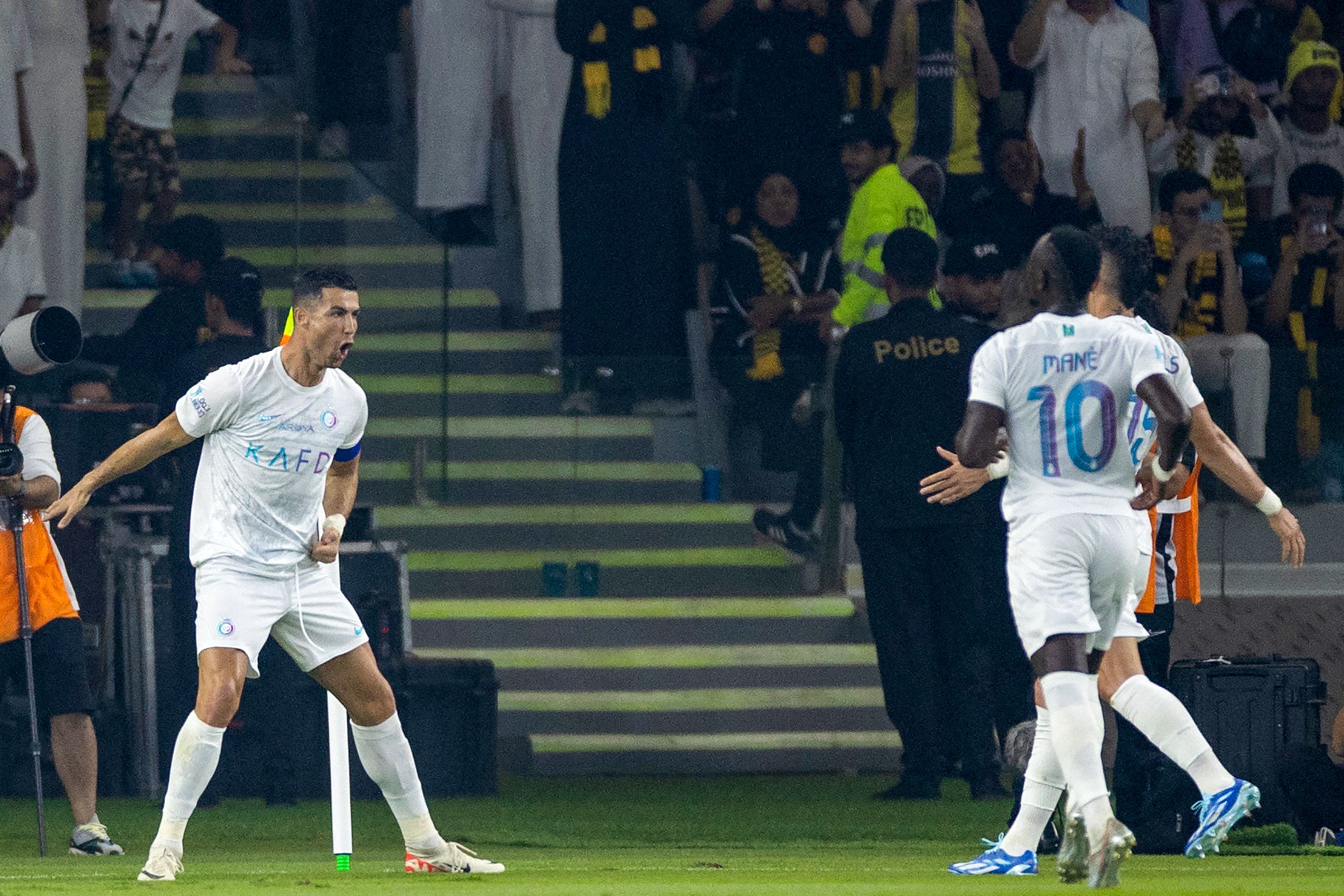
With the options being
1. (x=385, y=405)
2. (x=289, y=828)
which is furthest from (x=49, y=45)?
(x=289, y=828)

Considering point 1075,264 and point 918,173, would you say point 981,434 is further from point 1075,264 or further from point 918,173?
point 918,173

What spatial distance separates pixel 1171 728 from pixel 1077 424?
114cm

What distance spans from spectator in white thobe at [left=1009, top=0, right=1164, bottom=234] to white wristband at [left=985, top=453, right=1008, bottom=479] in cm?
765

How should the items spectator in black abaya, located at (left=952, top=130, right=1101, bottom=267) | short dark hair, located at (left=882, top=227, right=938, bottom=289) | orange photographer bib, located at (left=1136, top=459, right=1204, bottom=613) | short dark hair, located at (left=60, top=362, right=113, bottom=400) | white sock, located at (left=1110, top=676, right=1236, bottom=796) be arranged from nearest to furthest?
1. white sock, located at (left=1110, top=676, right=1236, bottom=796)
2. orange photographer bib, located at (left=1136, top=459, right=1204, bottom=613)
3. short dark hair, located at (left=882, top=227, right=938, bottom=289)
4. short dark hair, located at (left=60, top=362, right=113, bottom=400)
5. spectator in black abaya, located at (left=952, top=130, right=1101, bottom=267)

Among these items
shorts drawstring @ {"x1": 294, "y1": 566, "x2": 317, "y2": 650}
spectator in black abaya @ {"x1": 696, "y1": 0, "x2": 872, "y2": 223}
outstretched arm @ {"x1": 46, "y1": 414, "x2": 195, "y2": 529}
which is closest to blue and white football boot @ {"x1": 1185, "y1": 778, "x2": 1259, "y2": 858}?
shorts drawstring @ {"x1": 294, "y1": 566, "x2": 317, "y2": 650}

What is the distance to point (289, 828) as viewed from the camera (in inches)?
413

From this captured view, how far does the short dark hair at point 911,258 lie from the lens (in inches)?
444

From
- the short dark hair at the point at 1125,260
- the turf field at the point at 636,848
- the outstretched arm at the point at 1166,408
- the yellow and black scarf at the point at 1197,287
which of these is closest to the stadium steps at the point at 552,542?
the turf field at the point at 636,848

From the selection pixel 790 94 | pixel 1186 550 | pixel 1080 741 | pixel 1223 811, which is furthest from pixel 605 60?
pixel 1080 741

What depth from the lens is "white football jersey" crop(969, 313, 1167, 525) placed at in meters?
7.43

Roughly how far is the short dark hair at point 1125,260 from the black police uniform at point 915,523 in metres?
2.87

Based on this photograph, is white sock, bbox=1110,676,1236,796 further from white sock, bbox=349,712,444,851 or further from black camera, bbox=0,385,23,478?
black camera, bbox=0,385,23,478

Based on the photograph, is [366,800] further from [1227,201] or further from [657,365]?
[1227,201]

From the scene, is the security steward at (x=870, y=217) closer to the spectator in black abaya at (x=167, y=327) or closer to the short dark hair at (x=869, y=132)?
the short dark hair at (x=869, y=132)
